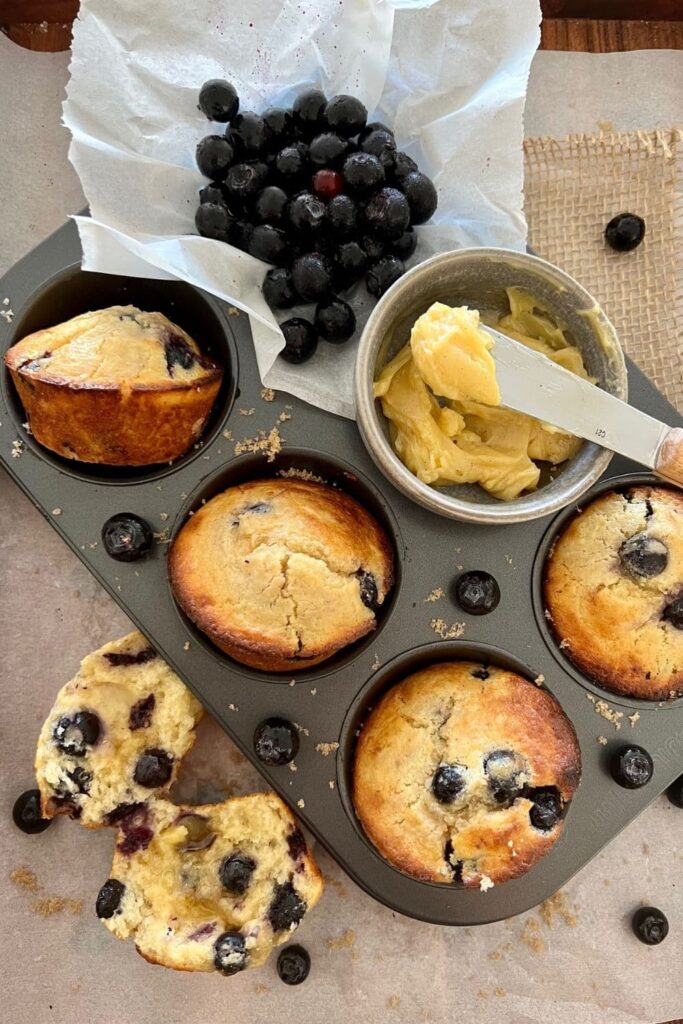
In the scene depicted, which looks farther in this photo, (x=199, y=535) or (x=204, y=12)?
(x=204, y=12)

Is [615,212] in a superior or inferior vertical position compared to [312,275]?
superior

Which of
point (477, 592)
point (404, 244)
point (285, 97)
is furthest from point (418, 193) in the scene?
point (477, 592)

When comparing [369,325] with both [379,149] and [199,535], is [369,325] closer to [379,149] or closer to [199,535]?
[379,149]

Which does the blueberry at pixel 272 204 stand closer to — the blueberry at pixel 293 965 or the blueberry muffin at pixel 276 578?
the blueberry muffin at pixel 276 578

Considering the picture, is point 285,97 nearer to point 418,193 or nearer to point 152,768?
point 418,193

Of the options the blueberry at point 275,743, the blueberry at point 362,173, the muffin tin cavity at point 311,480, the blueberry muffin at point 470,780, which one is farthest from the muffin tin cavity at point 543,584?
the blueberry at point 362,173

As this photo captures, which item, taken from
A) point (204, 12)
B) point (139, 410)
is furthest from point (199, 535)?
point (204, 12)
